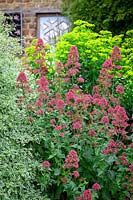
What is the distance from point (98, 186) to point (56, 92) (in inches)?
42.4

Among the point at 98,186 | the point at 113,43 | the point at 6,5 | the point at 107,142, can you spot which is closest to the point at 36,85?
the point at 107,142

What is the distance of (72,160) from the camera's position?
12.5 feet

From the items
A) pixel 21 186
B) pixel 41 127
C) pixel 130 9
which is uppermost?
pixel 130 9

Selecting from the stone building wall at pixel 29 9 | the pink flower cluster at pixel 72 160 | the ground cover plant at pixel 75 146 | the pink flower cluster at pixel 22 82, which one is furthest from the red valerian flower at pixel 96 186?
the stone building wall at pixel 29 9

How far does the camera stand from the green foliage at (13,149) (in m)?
3.81

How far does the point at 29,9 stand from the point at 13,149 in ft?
29.9

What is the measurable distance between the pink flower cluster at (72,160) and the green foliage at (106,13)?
13.5 feet

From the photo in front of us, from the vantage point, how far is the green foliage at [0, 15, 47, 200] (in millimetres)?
3808

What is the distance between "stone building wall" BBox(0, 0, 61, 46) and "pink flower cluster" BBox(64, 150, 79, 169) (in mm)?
8959

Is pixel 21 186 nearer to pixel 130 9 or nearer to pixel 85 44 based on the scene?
pixel 85 44

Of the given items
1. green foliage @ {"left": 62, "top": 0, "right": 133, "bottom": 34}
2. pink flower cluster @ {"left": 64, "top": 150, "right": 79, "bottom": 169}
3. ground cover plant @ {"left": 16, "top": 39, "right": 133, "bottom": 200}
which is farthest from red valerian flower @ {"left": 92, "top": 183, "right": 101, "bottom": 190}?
green foliage @ {"left": 62, "top": 0, "right": 133, "bottom": 34}

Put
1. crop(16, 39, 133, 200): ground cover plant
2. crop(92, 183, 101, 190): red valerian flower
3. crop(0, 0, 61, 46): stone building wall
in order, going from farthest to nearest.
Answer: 1. crop(0, 0, 61, 46): stone building wall
2. crop(16, 39, 133, 200): ground cover plant
3. crop(92, 183, 101, 190): red valerian flower

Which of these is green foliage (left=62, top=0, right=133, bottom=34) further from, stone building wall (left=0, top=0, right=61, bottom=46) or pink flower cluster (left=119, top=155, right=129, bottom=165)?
stone building wall (left=0, top=0, right=61, bottom=46)

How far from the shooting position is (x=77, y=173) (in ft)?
12.6
